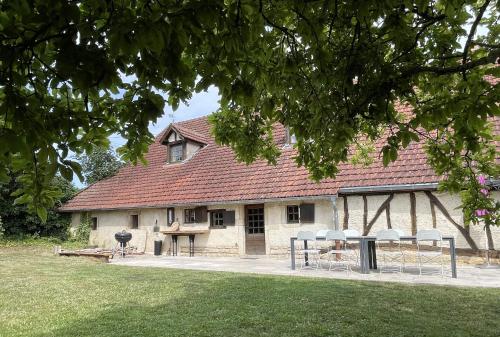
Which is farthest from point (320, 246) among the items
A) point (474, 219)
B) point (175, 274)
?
point (474, 219)

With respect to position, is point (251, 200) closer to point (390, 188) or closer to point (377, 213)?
point (377, 213)

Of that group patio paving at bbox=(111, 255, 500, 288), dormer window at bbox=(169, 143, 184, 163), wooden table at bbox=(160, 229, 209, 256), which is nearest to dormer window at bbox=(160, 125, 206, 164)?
dormer window at bbox=(169, 143, 184, 163)

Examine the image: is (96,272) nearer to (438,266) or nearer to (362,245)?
(362,245)

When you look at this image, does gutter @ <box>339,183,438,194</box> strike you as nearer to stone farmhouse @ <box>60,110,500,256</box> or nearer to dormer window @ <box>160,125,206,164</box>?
stone farmhouse @ <box>60,110,500,256</box>

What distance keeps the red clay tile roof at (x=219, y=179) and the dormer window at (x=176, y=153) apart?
0.37 metres

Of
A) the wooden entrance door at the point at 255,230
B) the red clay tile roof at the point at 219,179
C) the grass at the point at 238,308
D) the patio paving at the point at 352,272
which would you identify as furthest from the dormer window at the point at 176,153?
the grass at the point at 238,308

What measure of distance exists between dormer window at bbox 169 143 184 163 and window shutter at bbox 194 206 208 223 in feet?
12.4

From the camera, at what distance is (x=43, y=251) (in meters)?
17.5

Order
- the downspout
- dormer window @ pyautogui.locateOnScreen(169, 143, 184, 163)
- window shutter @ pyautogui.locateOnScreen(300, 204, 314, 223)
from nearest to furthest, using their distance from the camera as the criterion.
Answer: the downspout → window shutter @ pyautogui.locateOnScreen(300, 204, 314, 223) → dormer window @ pyautogui.locateOnScreen(169, 143, 184, 163)

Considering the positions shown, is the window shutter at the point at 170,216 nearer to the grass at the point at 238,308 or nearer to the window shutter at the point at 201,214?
the window shutter at the point at 201,214

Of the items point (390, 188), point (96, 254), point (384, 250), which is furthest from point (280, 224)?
point (96, 254)

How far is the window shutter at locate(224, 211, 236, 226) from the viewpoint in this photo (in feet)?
50.6

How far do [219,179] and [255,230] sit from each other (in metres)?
2.61

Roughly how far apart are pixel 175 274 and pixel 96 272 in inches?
91.3
